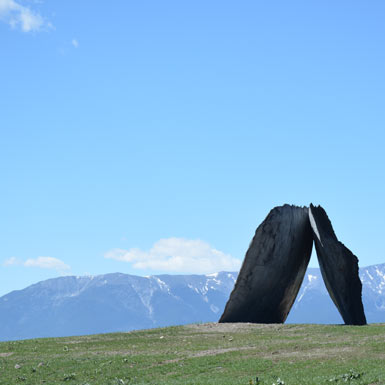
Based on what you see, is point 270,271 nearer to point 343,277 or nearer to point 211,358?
point 343,277

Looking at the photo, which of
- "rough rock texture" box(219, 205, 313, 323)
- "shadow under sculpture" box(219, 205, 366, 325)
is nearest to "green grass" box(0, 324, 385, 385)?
"shadow under sculpture" box(219, 205, 366, 325)

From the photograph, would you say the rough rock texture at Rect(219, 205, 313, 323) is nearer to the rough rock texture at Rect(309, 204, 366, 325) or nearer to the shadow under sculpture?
the shadow under sculpture

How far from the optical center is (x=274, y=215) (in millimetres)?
50500

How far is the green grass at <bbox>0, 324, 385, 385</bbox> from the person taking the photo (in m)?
26.6

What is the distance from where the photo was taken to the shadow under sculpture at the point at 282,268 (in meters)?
47.4

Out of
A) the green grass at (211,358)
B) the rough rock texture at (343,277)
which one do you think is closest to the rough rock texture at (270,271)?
the rough rock texture at (343,277)

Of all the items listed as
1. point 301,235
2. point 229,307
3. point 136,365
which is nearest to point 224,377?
point 136,365

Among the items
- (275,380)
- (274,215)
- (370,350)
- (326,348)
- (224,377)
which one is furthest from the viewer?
(274,215)

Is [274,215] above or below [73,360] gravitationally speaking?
above

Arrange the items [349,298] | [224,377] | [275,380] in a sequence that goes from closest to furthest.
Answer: [275,380], [224,377], [349,298]

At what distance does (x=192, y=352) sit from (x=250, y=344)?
11.8 ft

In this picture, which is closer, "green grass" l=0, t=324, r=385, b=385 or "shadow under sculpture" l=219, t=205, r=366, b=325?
"green grass" l=0, t=324, r=385, b=385

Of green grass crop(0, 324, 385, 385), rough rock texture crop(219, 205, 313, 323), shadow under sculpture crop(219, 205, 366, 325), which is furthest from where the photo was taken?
rough rock texture crop(219, 205, 313, 323)

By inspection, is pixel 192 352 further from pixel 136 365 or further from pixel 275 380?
pixel 275 380
